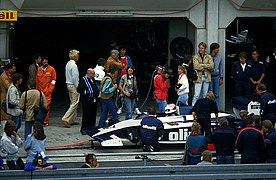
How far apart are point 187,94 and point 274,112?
2.90 meters

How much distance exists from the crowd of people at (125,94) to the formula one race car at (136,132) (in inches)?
14.7

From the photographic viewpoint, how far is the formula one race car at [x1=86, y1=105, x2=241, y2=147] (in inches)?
718

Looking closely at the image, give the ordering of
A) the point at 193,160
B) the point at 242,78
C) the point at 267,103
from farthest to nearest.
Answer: the point at 242,78, the point at 267,103, the point at 193,160

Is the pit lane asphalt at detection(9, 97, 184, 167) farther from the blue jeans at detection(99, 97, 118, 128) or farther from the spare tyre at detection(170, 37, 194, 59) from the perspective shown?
the spare tyre at detection(170, 37, 194, 59)

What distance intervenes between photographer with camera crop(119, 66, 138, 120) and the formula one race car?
6.53ft

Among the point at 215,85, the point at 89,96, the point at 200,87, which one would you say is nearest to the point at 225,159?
the point at 89,96

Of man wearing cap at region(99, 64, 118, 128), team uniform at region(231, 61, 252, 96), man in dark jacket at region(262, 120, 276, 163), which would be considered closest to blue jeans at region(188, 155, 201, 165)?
man in dark jacket at region(262, 120, 276, 163)

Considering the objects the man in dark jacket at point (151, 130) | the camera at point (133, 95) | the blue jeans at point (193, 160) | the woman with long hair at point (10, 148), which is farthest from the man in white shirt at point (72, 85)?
the blue jeans at point (193, 160)

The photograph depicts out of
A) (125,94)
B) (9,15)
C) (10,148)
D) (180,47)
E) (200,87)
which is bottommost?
(10,148)

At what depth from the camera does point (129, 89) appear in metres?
20.6

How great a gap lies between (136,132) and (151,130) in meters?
0.85

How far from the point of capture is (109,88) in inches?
776

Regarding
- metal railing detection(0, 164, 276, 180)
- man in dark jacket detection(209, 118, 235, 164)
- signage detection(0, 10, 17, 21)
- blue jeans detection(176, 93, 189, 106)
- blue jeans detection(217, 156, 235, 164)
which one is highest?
signage detection(0, 10, 17, 21)

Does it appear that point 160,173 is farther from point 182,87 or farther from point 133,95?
point 182,87
